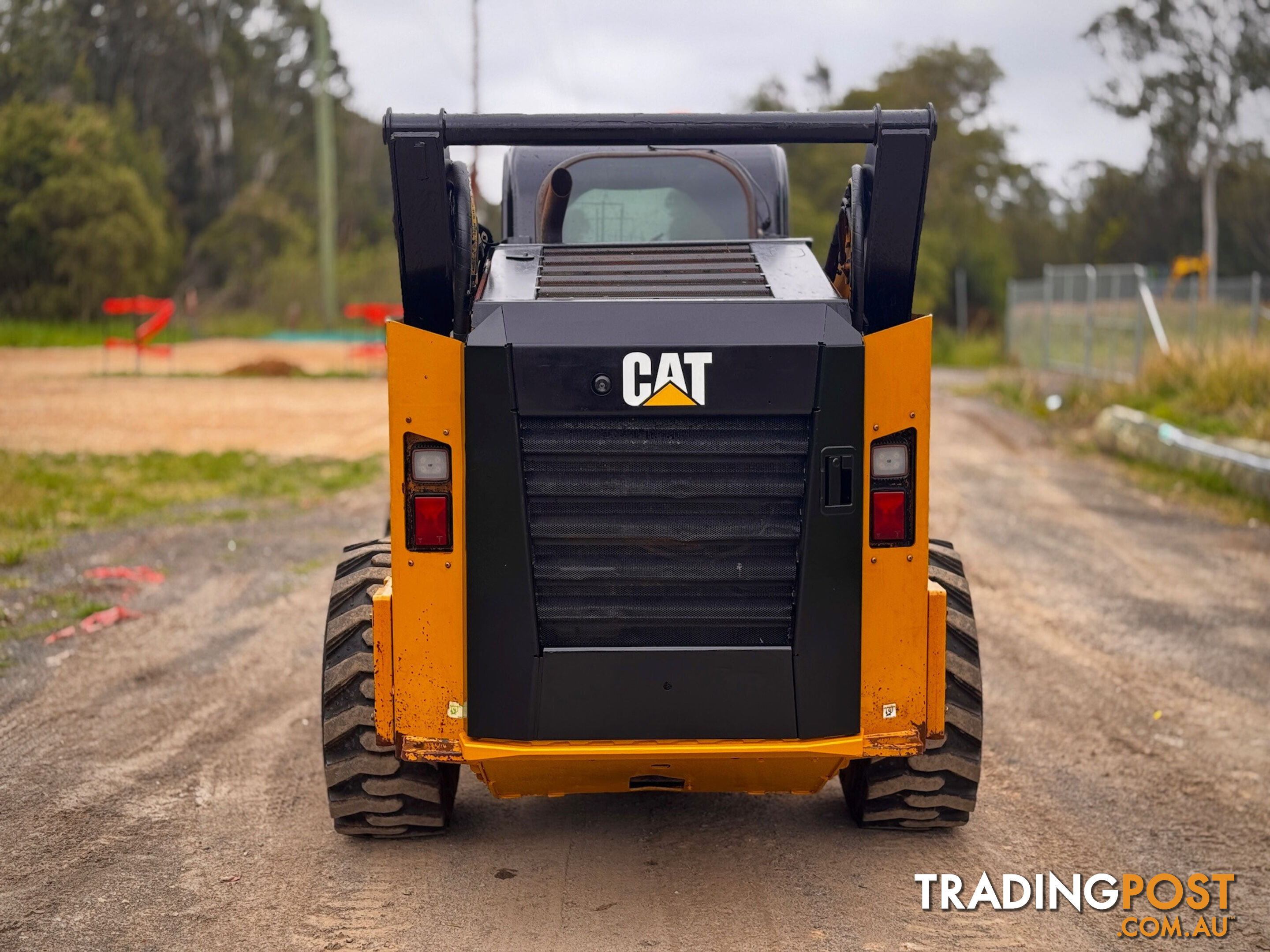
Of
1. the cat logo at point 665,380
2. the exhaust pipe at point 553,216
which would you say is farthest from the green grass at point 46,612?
the cat logo at point 665,380

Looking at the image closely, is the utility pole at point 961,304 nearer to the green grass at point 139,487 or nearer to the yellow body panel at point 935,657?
the green grass at point 139,487

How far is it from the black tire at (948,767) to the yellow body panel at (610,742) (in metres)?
0.42

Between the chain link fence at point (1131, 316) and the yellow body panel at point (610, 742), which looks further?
the chain link fence at point (1131, 316)

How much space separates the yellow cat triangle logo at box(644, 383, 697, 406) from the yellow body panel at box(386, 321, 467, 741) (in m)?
0.54

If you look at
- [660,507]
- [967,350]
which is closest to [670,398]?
[660,507]

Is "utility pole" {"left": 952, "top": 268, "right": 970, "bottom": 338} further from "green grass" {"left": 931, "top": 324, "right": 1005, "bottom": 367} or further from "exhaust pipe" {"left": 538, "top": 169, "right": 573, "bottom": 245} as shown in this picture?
"exhaust pipe" {"left": 538, "top": 169, "right": 573, "bottom": 245}

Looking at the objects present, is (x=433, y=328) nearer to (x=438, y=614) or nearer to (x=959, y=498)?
(x=438, y=614)

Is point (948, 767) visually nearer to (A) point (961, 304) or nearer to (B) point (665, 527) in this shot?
(B) point (665, 527)

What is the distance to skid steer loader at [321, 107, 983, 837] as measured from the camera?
3.71 meters

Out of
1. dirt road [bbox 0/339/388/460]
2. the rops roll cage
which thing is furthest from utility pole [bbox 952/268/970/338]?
the rops roll cage

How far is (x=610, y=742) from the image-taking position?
387 centimetres

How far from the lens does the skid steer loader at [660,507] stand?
3709 millimetres

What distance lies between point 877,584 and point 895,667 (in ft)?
0.86

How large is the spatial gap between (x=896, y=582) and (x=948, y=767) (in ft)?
2.90
